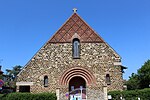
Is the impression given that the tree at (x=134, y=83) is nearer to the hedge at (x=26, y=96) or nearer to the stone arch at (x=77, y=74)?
the stone arch at (x=77, y=74)

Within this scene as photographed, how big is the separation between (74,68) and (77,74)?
0.69m

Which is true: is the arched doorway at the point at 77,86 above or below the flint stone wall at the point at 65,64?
below

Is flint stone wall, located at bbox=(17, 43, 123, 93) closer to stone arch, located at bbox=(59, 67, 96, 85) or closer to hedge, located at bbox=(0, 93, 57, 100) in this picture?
stone arch, located at bbox=(59, 67, 96, 85)

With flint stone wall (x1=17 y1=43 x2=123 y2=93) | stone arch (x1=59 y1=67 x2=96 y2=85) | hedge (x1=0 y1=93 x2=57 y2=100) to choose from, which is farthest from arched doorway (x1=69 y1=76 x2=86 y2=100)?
hedge (x1=0 y1=93 x2=57 y2=100)

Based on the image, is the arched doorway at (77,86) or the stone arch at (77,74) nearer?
the stone arch at (77,74)

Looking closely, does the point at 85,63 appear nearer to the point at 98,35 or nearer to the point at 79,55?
the point at 79,55

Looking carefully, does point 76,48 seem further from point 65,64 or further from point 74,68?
point 74,68

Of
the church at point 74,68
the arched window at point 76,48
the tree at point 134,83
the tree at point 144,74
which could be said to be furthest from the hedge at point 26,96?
the tree at point 134,83

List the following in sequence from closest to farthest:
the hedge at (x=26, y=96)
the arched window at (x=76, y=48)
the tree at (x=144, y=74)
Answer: the hedge at (x=26, y=96) → the arched window at (x=76, y=48) → the tree at (x=144, y=74)

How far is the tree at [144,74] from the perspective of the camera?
3697 centimetres

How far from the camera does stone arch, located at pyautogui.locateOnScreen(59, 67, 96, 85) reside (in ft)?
77.5

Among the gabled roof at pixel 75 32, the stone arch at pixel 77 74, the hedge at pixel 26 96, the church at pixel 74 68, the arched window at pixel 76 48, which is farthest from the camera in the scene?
the gabled roof at pixel 75 32

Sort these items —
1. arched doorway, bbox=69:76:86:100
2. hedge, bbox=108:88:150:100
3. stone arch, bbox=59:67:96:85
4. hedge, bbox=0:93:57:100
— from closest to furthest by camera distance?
hedge, bbox=0:93:57:100
hedge, bbox=108:88:150:100
stone arch, bbox=59:67:96:85
arched doorway, bbox=69:76:86:100

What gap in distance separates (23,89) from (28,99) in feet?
15.7
